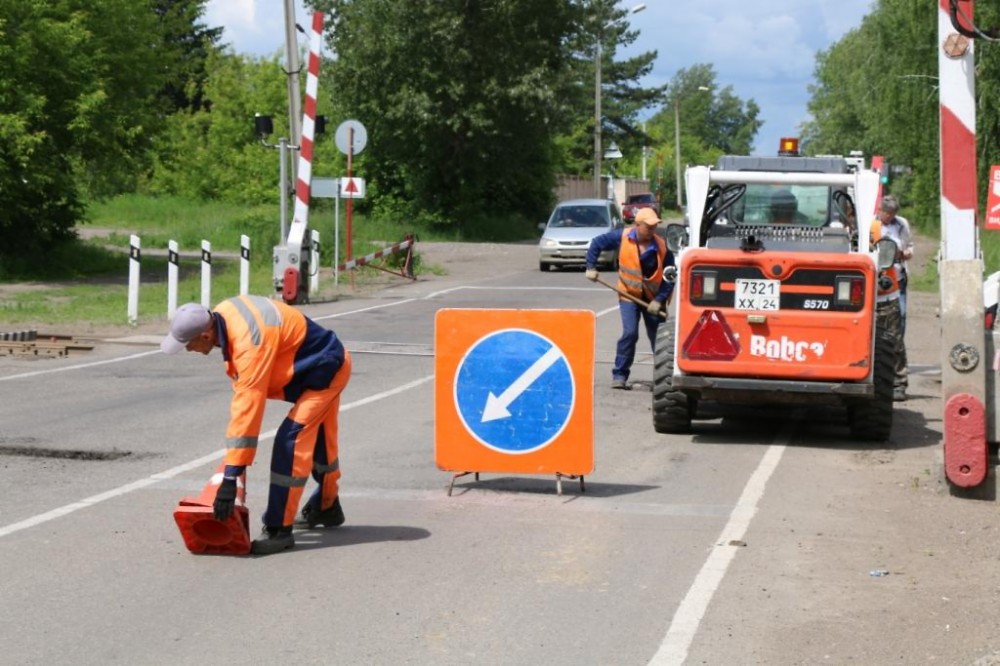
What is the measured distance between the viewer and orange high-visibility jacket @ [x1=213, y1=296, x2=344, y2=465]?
23.8 feet

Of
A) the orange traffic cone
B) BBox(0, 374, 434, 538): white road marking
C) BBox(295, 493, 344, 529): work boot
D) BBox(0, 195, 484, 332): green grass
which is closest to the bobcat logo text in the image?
BBox(0, 374, 434, 538): white road marking

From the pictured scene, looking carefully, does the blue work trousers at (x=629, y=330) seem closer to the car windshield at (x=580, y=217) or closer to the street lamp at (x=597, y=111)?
the car windshield at (x=580, y=217)

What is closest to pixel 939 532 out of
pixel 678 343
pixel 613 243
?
pixel 678 343

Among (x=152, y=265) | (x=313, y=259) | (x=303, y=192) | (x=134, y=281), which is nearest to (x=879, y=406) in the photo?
(x=134, y=281)

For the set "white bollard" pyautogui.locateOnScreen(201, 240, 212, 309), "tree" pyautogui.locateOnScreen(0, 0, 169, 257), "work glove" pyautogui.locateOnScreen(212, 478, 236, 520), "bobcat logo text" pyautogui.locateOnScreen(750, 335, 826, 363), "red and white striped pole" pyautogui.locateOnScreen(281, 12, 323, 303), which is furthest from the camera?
"tree" pyautogui.locateOnScreen(0, 0, 169, 257)

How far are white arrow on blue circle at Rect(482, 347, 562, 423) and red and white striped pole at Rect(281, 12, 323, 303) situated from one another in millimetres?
15175

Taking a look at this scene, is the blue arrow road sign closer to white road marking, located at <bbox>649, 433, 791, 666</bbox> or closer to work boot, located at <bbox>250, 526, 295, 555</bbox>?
white road marking, located at <bbox>649, 433, 791, 666</bbox>

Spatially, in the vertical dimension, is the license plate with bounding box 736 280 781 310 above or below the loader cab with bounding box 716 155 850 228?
below

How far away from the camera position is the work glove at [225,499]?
23.7 ft

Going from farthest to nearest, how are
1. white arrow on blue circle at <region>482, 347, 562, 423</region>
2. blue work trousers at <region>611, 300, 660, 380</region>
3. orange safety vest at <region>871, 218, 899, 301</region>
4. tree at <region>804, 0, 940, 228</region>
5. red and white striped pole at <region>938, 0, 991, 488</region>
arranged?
tree at <region>804, 0, 940, 228</region>, blue work trousers at <region>611, 300, 660, 380</region>, orange safety vest at <region>871, 218, 899, 301</region>, white arrow on blue circle at <region>482, 347, 562, 423</region>, red and white striped pole at <region>938, 0, 991, 488</region>

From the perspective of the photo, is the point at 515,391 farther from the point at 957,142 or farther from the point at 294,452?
the point at 957,142

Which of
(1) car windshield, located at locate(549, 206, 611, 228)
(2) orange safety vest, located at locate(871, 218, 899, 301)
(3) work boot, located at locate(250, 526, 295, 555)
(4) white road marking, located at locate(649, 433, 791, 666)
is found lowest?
(4) white road marking, located at locate(649, 433, 791, 666)

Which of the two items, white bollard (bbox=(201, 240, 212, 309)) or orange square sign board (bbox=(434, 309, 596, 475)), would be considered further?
white bollard (bbox=(201, 240, 212, 309))

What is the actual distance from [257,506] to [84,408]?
463 centimetres
